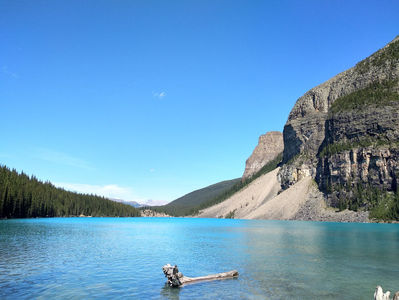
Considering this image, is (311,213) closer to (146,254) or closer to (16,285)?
(146,254)

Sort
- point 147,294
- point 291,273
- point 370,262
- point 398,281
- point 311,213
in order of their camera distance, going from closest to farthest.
Result: point 147,294, point 398,281, point 291,273, point 370,262, point 311,213

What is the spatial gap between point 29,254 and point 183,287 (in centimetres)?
2500

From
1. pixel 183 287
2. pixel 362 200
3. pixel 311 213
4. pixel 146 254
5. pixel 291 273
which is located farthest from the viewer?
pixel 311 213

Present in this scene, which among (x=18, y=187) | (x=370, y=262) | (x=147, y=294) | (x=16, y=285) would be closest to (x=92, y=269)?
(x=16, y=285)

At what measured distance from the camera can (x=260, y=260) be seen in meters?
38.3

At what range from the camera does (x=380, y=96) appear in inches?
7589

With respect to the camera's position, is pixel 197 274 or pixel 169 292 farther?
pixel 197 274

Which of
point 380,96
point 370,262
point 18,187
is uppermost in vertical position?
point 380,96

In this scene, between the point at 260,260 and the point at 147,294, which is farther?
the point at 260,260

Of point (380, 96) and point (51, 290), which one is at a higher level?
point (380, 96)

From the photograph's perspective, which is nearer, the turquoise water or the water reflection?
the water reflection

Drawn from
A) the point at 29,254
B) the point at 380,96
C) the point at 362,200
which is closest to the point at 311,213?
the point at 362,200

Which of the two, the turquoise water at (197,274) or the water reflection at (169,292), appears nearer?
the water reflection at (169,292)

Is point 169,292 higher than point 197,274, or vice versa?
point 169,292
